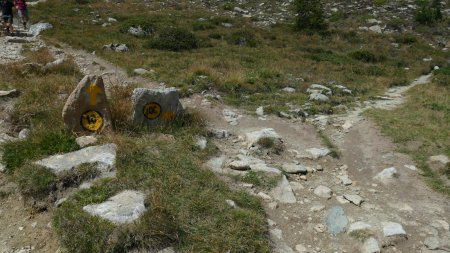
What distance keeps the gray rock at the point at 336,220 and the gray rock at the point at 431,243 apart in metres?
1.05

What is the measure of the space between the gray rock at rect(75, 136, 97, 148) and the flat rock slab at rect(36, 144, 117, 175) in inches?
8.7

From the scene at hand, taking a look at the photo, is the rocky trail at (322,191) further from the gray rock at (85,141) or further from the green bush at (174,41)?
the green bush at (174,41)

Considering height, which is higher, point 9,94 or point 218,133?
point 9,94

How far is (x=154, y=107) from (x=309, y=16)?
17216 mm

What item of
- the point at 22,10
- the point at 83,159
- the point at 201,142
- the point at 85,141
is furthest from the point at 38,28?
the point at 83,159

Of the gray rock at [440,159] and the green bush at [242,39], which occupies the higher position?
the gray rock at [440,159]

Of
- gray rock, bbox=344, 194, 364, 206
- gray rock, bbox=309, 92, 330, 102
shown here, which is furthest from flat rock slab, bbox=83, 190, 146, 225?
gray rock, bbox=309, 92, 330, 102

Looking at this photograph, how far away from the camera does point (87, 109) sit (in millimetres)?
7410

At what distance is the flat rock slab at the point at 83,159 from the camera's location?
6.25 metres

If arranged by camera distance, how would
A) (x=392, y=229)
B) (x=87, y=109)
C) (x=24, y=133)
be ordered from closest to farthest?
(x=392, y=229) → (x=87, y=109) → (x=24, y=133)

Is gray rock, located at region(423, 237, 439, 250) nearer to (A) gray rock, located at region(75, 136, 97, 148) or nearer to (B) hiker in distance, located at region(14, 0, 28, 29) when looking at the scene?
(A) gray rock, located at region(75, 136, 97, 148)

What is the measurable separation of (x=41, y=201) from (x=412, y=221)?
5.36m

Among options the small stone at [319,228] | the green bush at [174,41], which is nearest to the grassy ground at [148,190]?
the small stone at [319,228]

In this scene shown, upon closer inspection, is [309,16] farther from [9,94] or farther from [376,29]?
[9,94]
